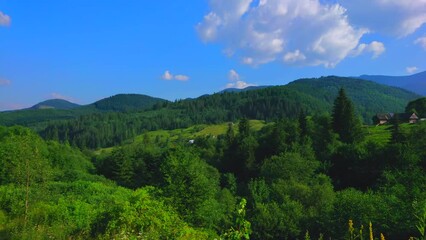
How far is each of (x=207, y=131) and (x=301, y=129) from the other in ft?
360

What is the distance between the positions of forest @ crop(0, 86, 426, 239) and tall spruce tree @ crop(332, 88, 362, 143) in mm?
178

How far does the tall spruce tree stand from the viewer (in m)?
64.2

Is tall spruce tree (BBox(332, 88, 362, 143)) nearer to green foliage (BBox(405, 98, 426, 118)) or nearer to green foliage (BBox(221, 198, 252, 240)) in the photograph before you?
green foliage (BBox(405, 98, 426, 118))

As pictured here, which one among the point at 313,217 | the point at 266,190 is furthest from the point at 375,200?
the point at 266,190

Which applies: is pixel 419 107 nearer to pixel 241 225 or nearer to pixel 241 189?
pixel 241 189

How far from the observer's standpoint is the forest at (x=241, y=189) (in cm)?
1441

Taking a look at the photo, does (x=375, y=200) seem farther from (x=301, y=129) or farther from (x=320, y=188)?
(x=301, y=129)

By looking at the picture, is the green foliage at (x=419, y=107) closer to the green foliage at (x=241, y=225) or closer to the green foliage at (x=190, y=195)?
the green foliage at (x=190, y=195)

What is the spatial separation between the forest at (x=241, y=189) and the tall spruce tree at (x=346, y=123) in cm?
18

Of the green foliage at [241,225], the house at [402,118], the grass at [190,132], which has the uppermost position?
the green foliage at [241,225]

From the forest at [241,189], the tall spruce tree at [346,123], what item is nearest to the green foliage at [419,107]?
the forest at [241,189]

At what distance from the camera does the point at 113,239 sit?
1067 centimetres

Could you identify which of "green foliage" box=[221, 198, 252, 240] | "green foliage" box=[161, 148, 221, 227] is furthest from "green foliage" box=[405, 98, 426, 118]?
"green foliage" box=[221, 198, 252, 240]

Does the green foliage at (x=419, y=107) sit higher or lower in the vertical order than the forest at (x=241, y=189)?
higher
